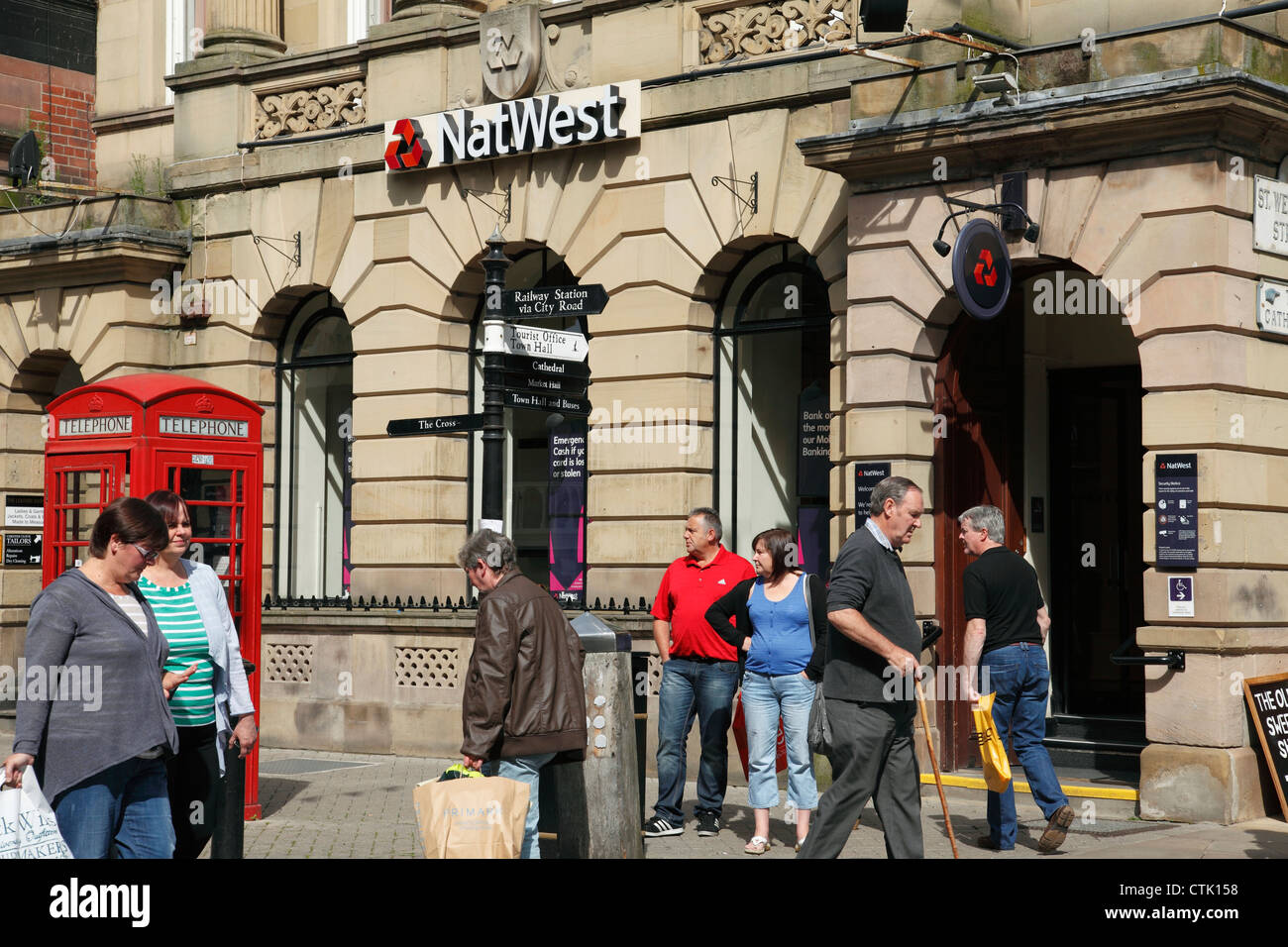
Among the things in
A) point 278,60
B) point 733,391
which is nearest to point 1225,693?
point 733,391

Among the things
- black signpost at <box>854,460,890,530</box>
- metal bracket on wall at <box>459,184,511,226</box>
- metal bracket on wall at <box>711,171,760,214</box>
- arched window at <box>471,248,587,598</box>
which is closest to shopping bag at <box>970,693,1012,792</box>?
black signpost at <box>854,460,890,530</box>

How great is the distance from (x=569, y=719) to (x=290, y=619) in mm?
9785

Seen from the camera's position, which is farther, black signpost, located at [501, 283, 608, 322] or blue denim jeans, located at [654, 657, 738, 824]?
black signpost, located at [501, 283, 608, 322]

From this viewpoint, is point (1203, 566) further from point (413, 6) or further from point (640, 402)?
point (413, 6)

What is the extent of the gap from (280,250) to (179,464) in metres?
7.32

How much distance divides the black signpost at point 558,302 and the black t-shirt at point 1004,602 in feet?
11.6

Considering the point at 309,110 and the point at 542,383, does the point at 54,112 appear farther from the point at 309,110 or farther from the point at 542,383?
the point at 542,383

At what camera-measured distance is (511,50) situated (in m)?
17.2

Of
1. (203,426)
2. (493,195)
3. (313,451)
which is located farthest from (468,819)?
(313,451)

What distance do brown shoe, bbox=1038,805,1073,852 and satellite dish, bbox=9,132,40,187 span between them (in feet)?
56.6

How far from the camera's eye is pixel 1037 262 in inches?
536

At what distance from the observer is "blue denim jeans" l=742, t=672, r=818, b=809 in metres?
11.3

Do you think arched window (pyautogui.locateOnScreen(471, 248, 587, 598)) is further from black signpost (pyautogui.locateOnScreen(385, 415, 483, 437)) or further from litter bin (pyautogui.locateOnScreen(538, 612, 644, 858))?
litter bin (pyautogui.locateOnScreen(538, 612, 644, 858))

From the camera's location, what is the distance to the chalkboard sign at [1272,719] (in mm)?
12328
